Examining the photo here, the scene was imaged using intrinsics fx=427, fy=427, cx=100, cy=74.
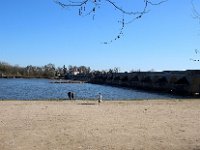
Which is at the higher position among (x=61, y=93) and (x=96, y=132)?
(x=96, y=132)

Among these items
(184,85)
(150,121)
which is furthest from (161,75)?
(150,121)

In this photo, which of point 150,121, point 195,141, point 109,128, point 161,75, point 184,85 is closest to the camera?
point 195,141

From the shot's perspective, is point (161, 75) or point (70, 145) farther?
point (161, 75)

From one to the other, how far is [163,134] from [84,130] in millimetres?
3183

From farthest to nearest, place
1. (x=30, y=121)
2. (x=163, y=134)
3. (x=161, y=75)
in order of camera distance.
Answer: (x=161, y=75), (x=30, y=121), (x=163, y=134)

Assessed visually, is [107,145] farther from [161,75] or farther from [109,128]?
[161,75]

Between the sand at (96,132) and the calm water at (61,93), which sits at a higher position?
the sand at (96,132)

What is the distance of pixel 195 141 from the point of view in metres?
15.5

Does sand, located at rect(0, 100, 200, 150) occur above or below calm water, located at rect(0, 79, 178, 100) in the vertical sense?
above

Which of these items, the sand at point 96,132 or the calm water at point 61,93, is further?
the calm water at point 61,93

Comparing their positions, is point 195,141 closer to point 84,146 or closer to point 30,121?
point 84,146

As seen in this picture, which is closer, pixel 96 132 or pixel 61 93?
pixel 96 132

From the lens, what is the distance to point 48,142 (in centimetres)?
1453

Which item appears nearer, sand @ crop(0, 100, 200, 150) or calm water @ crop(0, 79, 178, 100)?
sand @ crop(0, 100, 200, 150)
